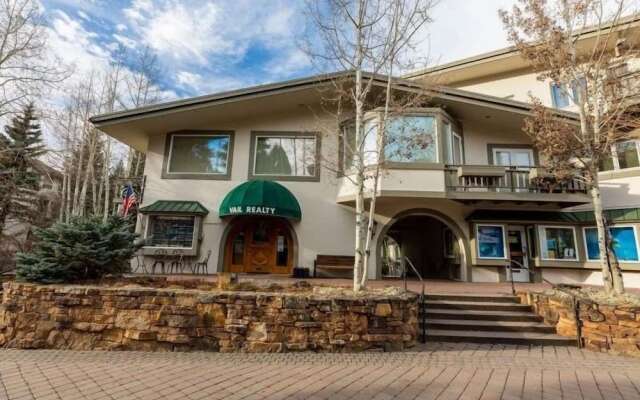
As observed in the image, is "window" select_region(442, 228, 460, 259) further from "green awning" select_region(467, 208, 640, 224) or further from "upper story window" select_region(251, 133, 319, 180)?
"upper story window" select_region(251, 133, 319, 180)

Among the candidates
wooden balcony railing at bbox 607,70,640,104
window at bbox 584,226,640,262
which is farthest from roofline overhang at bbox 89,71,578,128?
window at bbox 584,226,640,262

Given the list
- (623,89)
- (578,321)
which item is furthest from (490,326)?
(623,89)

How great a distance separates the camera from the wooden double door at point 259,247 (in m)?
11.9

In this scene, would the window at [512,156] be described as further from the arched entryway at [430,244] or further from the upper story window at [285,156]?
the upper story window at [285,156]

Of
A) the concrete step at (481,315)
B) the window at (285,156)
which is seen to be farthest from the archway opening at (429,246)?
the concrete step at (481,315)

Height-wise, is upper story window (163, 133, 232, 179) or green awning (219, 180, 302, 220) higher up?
upper story window (163, 133, 232, 179)

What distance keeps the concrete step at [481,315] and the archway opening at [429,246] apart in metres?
4.97

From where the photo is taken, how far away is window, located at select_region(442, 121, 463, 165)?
434 inches

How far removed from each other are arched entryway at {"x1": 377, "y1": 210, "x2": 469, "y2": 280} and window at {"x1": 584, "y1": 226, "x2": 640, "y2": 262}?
4246 millimetres

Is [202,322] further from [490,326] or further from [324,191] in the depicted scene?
[324,191]

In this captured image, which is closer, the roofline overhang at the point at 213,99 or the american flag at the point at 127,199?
the roofline overhang at the point at 213,99

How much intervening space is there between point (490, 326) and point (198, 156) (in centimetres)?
1141

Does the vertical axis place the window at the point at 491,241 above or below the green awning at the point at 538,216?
below

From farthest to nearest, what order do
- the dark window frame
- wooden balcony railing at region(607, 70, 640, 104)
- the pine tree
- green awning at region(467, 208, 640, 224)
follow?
the dark window frame → the pine tree → green awning at region(467, 208, 640, 224) → wooden balcony railing at region(607, 70, 640, 104)
